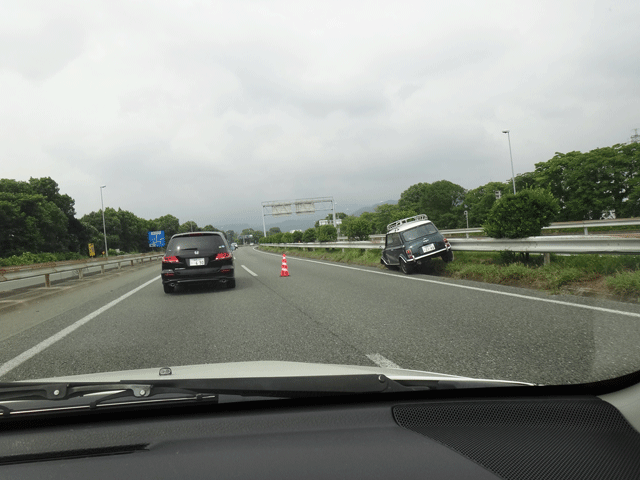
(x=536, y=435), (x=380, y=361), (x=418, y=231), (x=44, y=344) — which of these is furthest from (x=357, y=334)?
(x=418, y=231)

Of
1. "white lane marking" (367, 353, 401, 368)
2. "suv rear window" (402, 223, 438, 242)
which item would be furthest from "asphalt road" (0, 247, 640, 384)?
"suv rear window" (402, 223, 438, 242)

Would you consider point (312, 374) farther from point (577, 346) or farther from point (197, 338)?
point (197, 338)

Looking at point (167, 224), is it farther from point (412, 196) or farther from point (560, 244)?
point (560, 244)

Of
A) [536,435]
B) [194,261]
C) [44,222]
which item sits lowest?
[536,435]

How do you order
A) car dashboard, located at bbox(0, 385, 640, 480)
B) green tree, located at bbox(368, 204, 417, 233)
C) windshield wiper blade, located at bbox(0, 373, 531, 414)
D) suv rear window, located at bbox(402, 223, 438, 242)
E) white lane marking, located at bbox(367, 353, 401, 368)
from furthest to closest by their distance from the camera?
green tree, located at bbox(368, 204, 417, 233) < suv rear window, located at bbox(402, 223, 438, 242) < white lane marking, located at bbox(367, 353, 401, 368) < windshield wiper blade, located at bbox(0, 373, 531, 414) < car dashboard, located at bbox(0, 385, 640, 480)

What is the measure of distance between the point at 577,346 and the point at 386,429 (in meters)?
3.51

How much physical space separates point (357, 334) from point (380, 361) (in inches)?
54.3

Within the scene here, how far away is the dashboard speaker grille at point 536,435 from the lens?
163cm

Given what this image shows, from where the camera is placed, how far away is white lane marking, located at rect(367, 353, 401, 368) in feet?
13.6

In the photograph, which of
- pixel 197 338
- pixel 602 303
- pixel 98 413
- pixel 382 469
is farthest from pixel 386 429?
pixel 602 303

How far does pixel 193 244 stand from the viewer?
449 inches

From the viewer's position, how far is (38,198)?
67.2 m

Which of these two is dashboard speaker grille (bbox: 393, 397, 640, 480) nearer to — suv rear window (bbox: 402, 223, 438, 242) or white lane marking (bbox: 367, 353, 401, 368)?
white lane marking (bbox: 367, 353, 401, 368)

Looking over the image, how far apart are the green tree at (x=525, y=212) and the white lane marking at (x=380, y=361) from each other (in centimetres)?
817
